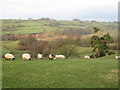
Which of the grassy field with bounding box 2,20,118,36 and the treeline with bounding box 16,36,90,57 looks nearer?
the treeline with bounding box 16,36,90,57

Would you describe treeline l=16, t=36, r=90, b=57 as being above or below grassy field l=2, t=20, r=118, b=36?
below

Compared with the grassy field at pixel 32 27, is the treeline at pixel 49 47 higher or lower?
lower

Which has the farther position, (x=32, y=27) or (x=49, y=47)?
(x=32, y=27)

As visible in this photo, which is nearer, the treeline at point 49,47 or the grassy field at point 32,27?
the treeline at point 49,47

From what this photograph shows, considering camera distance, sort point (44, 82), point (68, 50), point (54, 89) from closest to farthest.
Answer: point (54, 89) < point (44, 82) < point (68, 50)

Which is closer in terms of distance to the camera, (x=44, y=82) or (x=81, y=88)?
(x=81, y=88)

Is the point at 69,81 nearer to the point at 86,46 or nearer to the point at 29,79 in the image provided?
the point at 29,79

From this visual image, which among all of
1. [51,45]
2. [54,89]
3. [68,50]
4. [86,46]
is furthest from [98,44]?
[54,89]

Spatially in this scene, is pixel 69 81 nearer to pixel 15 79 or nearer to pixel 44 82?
pixel 44 82

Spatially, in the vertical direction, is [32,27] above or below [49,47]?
above

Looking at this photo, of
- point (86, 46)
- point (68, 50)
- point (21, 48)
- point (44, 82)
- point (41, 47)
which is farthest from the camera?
point (86, 46)

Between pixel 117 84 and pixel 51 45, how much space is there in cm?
5476

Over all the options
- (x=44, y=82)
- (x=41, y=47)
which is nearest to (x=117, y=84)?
(x=44, y=82)

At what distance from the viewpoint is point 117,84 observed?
48.0 ft
